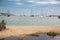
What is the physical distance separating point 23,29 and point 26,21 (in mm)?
184

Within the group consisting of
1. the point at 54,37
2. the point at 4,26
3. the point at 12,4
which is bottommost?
Answer: the point at 54,37

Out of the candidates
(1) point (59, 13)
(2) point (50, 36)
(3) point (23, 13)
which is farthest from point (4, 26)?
(1) point (59, 13)

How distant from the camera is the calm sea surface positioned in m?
3.14

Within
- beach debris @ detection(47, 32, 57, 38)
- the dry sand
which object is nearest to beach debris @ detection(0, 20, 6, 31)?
the dry sand

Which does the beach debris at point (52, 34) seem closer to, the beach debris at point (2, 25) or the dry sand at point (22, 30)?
the dry sand at point (22, 30)

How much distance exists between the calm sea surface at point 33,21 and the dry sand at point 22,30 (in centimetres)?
9

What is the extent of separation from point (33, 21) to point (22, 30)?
0.31 m

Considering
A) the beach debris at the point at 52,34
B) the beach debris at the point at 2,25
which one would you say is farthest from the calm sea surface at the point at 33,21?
the beach debris at the point at 52,34

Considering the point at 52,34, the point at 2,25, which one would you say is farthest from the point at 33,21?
the point at 2,25

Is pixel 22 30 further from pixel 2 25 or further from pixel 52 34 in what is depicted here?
pixel 52 34

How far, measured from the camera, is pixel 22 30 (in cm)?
313

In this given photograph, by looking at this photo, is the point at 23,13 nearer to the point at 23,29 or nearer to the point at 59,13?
the point at 23,29

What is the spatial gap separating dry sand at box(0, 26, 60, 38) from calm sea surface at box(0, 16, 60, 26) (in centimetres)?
9

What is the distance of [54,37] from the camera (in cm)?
306
